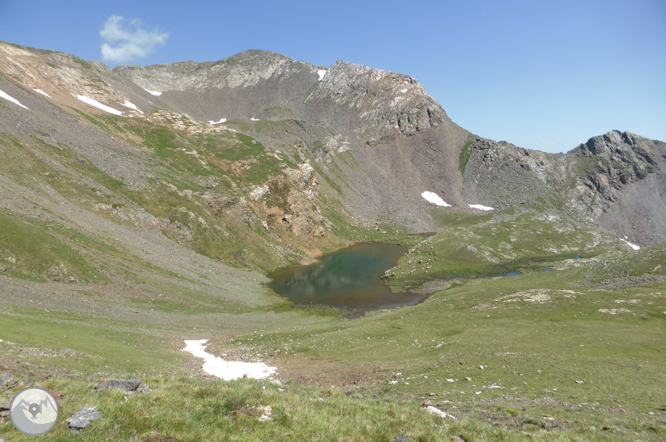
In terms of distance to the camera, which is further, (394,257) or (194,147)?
(194,147)

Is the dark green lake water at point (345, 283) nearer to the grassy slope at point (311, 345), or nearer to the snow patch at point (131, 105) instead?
the grassy slope at point (311, 345)

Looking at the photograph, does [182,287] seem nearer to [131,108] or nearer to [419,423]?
[419,423]

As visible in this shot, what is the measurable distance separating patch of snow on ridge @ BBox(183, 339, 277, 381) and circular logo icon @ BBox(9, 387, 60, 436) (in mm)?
26146

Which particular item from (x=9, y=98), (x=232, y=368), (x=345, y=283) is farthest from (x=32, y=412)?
(x=9, y=98)

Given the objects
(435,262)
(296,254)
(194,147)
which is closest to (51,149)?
(194,147)

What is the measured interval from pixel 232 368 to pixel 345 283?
60.9m

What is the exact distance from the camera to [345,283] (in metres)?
94.6

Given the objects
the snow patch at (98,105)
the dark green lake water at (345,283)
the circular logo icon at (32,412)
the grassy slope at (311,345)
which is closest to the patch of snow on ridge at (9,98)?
the grassy slope at (311,345)

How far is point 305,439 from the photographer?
435 inches

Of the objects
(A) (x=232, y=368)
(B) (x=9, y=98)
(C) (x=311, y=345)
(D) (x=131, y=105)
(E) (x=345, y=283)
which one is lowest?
(E) (x=345, y=283)

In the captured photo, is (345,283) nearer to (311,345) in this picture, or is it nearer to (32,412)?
(311,345)

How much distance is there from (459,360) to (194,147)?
157924mm

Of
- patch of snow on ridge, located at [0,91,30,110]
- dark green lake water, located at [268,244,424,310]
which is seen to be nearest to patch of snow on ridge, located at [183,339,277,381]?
dark green lake water, located at [268,244,424,310]

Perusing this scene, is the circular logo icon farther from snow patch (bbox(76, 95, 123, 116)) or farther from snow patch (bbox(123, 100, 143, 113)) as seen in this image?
snow patch (bbox(123, 100, 143, 113))
